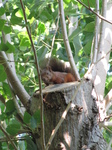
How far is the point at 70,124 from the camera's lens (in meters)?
1.73

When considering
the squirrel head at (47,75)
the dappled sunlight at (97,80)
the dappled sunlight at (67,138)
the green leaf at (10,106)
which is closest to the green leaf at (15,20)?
→ the green leaf at (10,106)

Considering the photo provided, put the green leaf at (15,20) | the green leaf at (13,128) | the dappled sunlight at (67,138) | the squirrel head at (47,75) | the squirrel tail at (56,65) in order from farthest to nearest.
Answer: the squirrel head at (47,75)
the squirrel tail at (56,65)
the green leaf at (15,20)
the green leaf at (13,128)
the dappled sunlight at (67,138)

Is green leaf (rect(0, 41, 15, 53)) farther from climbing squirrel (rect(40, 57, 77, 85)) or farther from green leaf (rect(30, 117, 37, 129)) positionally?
climbing squirrel (rect(40, 57, 77, 85))

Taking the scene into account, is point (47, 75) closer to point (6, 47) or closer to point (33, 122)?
point (6, 47)

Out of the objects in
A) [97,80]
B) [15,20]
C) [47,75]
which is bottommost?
[47,75]

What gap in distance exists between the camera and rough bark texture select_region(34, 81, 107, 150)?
1.70 m

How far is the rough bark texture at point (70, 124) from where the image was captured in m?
1.70

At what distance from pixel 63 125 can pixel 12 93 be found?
1.91 ft

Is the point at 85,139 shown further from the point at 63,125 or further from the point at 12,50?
the point at 12,50

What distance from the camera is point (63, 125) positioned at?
1.72 metres

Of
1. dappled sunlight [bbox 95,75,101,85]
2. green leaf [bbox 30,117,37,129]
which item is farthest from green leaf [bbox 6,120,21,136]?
dappled sunlight [bbox 95,75,101,85]

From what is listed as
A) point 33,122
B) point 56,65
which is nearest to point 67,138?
point 33,122

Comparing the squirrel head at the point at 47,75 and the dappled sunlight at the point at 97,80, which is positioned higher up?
the dappled sunlight at the point at 97,80

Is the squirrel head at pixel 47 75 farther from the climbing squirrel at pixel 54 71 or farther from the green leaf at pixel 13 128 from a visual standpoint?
the green leaf at pixel 13 128
